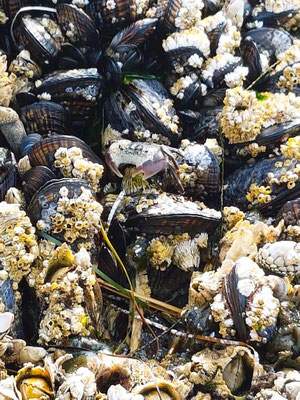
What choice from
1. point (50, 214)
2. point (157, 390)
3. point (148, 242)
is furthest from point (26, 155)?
point (157, 390)

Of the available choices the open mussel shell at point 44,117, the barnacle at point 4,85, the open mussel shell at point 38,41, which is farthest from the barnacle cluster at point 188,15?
the barnacle at point 4,85

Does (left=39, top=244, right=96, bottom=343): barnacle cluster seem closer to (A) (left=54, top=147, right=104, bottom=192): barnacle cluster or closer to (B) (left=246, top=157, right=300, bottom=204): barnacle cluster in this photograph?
(A) (left=54, top=147, right=104, bottom=192): barnacle cluster

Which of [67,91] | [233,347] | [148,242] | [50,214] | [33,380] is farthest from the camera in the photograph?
[67,91]

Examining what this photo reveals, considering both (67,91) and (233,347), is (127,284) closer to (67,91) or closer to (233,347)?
(233,347)

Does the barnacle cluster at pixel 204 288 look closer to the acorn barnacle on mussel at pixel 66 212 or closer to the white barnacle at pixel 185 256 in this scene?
the white barnacle at pixel 185 256

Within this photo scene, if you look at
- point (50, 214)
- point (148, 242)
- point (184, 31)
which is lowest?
point (148, 242)

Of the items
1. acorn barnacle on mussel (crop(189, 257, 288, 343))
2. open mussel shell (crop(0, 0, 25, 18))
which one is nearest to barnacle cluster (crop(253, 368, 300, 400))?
acorn barnacle on mussel (crop(189, 257, 288, 343))

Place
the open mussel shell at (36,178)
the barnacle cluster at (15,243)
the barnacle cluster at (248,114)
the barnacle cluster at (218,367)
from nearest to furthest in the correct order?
1. the barnacle cluster at (218,367)
2. the barnacle cluster at (15,243)
3. the open mussel shell at (36,178)
4. the barnacle cluster at (248,114)
